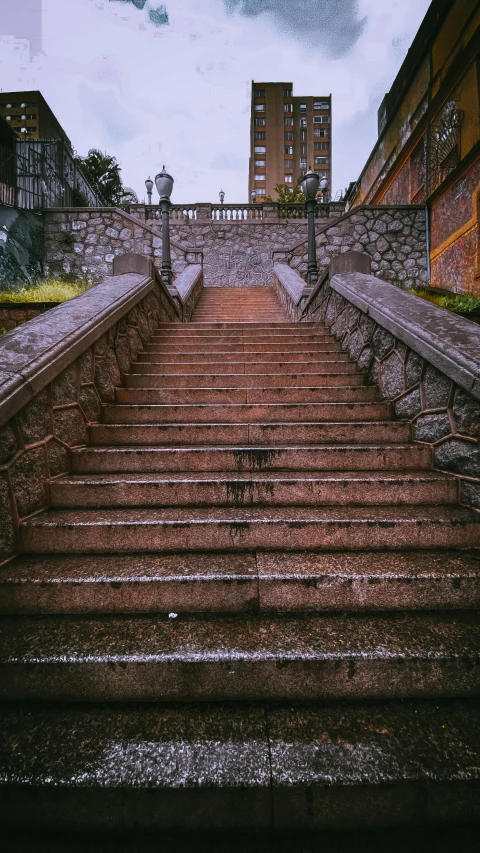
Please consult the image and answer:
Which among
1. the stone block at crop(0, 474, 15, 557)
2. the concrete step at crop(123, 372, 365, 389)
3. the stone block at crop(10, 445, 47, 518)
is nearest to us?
the stone block at crop(0, 474, 15, 557)

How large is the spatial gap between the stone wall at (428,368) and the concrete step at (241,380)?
29 cm

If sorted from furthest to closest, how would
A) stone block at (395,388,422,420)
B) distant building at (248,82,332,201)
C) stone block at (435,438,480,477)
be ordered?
distant building at (248,82,332,201)
stone block at (395,388,422,420)
stone block at (435,438,480,477)

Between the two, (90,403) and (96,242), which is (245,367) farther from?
(96,242)

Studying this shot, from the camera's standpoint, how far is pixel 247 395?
3.29 meters

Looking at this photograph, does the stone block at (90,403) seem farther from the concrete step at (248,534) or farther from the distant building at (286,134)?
the distant building at (286,134)

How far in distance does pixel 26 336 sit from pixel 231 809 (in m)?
2.65

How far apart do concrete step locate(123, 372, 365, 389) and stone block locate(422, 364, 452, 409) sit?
88cm

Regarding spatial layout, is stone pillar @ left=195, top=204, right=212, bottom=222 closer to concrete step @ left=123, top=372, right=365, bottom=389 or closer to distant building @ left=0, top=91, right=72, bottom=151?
concrete step @ left=123, top=372, right=365, bottom=389

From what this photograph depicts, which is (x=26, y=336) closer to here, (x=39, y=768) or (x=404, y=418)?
(x=39, y=768)

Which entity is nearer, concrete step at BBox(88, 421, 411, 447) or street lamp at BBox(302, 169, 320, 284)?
concrete step at BBox(88, 421, 411, 447)

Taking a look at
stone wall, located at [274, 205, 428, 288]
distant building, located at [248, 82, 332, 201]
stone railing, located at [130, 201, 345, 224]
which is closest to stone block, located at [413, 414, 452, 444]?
stone wall, located at [274, 205, 428, 288]

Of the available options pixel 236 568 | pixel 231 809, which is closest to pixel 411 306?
pixel 236 568

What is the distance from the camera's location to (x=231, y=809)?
121 centimetres

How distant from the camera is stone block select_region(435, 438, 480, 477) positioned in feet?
7.21
